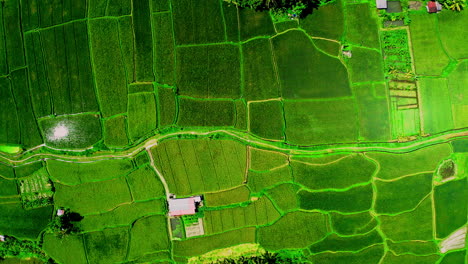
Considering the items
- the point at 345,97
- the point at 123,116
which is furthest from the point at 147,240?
the point at 345,97

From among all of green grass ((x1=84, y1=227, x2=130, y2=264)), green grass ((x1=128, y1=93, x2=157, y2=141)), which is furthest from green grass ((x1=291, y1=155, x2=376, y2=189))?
green grass ((x1=84, y1=227, x2=130, y2=264))

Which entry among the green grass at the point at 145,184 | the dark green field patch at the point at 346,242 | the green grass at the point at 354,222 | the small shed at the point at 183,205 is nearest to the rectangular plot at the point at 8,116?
the green grass at the point at 145,184

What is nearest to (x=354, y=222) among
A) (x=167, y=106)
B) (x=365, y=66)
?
(x=365, y=66)

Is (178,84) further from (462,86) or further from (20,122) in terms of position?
(462,86)

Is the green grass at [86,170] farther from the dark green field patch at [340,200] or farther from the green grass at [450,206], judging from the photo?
the green grass at [450,206]

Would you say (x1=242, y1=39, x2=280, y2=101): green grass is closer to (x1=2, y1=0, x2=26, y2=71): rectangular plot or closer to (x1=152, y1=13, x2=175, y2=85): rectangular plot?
(x1=152, y1=13, x2=175, y2=85): rectangular plot

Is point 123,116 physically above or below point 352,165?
above
